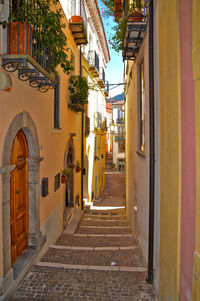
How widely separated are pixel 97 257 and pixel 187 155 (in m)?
4.37

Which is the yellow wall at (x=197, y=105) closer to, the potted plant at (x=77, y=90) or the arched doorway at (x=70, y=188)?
the potted plant at (x=77, y=90)

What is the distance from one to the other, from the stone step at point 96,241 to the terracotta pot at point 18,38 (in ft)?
18.9

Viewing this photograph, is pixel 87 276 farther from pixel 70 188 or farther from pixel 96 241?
pixel 70 188

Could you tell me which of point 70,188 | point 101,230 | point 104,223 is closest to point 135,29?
point 101,230

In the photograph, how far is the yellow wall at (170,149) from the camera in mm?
3234

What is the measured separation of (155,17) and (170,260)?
4.35 meters

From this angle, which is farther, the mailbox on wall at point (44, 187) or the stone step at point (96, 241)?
the stone step at point (96, 241)

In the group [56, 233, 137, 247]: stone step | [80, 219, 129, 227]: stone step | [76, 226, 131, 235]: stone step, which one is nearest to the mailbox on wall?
[56, 233, 137, 247]: stone step

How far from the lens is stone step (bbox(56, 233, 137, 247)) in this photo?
7570 millimetres

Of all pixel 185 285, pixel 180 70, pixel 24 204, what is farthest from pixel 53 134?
pixel 185 285

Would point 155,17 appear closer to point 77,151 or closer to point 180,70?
point 180,70

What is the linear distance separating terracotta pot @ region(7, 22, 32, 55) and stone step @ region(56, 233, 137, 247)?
5774 millimetres

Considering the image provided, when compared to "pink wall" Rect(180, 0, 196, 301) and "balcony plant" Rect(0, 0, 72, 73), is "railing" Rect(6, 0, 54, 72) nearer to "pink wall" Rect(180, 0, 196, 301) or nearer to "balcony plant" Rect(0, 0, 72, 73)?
"balcony plant" Rect(0, 0, 72, 73)

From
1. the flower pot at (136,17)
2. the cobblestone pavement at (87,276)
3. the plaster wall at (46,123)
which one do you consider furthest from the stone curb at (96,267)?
the flower pot at (136,17)
